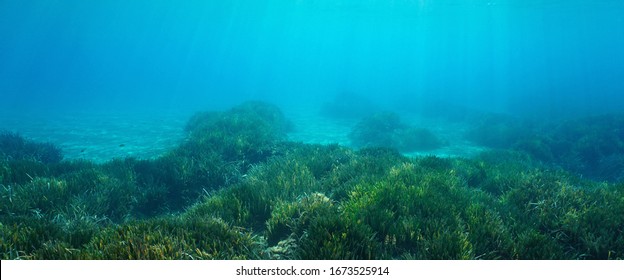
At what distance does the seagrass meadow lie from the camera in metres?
4.42

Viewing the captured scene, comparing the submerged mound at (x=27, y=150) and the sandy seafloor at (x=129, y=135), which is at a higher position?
the sandy seafloor at (x=129, y=135)

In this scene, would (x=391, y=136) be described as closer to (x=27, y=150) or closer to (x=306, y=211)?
(x=306, y=211)

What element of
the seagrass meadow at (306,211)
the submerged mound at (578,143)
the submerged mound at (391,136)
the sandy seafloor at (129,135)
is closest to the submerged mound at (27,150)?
the sandy seafloor at (129,135)

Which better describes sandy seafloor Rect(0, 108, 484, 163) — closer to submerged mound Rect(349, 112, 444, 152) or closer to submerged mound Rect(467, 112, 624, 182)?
submerged mound Rect(349, 112, 444, 152)

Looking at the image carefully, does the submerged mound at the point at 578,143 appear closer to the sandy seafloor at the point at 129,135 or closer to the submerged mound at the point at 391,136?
the sandy seafloor at the point at 129,135

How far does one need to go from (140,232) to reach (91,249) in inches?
24.4

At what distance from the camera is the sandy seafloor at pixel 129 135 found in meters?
17.9

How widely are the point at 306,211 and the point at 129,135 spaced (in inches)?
885

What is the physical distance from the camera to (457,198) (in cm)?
653

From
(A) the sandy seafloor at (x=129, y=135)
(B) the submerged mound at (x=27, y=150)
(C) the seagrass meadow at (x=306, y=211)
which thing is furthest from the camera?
(A) the sandy seafloor at (x=129, y=135)

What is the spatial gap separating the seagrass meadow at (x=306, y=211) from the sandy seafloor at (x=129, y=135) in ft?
25.4

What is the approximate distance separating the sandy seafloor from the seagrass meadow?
25.4ft

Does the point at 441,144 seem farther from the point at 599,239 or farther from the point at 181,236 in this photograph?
the point at 181,236
